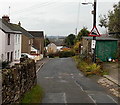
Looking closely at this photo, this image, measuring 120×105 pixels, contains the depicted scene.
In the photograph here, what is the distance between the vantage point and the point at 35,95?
10398mm

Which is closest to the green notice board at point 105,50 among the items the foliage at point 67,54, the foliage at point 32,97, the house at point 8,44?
the house at point 8,44

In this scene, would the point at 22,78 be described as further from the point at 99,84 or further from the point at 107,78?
the point at 107,78

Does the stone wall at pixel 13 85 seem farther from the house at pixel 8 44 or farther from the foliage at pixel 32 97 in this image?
the house at pixel 8 44

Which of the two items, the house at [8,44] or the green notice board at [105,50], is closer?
the green notice board at [105,50]

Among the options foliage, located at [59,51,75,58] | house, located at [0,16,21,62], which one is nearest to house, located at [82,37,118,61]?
house, located at [0,16,21,62]

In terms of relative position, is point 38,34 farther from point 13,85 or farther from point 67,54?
point 13,85

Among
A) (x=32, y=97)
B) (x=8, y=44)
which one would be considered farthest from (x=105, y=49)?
(x=32, y=97)

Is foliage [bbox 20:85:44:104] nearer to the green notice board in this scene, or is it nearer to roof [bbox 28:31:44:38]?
the green notice board

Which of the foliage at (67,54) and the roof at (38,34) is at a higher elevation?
the roof at (38,34)

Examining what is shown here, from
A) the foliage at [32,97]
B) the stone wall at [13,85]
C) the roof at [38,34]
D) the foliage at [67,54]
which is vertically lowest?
the foliage at [67,54]

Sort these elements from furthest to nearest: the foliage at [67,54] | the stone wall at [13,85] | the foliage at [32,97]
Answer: the foliage at [67,54] → the foliage at [32,97] → the stone wall at [13,85]

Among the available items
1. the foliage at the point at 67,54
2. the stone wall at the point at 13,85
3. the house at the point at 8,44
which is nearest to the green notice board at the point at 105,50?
the house at the point at 8,44

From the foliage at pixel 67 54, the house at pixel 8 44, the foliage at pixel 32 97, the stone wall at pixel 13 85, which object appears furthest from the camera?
the foliage at pixel 67 54

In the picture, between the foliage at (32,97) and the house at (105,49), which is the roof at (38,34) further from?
the foliage at (32,97)
